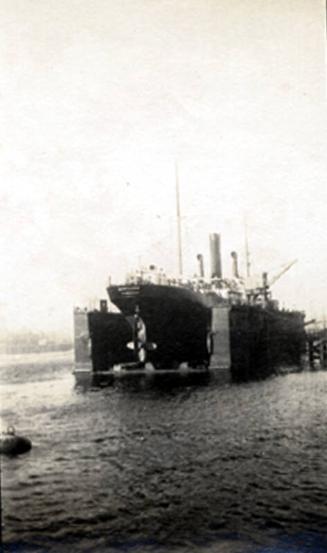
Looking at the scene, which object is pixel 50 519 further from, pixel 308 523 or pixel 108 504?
pixel 308 523

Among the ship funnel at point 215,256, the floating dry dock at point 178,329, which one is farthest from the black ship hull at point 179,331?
the ship funnel at point 215,256

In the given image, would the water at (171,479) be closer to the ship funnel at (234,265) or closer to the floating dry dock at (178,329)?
the floating dry dock at (178,329)

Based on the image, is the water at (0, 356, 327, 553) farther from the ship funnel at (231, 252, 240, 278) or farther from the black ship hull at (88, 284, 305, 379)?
the ship funnel at (231, 252, 240, 278)

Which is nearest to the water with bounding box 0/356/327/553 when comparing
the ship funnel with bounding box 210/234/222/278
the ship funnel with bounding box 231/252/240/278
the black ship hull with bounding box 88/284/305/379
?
the black ship hull with bounding box 88/284/305/379

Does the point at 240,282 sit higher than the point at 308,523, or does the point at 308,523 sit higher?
the point at 240,282

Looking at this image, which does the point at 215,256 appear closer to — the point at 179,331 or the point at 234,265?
the point at 234,265

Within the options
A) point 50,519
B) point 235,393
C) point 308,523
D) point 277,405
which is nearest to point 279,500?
point 308,523

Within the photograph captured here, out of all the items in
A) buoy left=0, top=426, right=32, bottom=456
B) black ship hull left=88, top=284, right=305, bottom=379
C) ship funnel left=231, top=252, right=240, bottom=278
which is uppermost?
ship funnel left=231, top=252, right=240, bottom=278

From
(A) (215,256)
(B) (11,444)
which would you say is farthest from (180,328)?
(B) (11,444)
